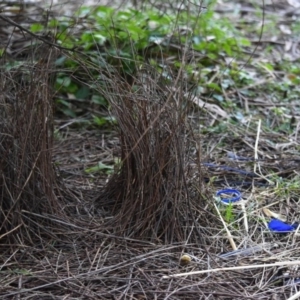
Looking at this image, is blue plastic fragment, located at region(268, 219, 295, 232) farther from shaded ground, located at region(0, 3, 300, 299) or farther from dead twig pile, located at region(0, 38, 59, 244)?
dead twig pile, located at region(0, 38, 59, 244)

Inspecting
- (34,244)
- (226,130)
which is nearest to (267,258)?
(34,244)

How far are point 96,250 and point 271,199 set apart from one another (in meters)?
0.87

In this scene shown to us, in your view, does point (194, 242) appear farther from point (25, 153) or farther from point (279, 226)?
point (25, 153)

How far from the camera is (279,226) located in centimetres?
277

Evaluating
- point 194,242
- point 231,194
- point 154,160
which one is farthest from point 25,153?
point 231,194

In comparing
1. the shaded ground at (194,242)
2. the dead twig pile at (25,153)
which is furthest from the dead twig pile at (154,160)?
the dead twig pile at (25,153)

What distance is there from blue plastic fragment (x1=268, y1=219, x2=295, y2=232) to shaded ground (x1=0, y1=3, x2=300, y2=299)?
0.10 ft

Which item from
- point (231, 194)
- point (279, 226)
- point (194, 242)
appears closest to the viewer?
point (194, 242)

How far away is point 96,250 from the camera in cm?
254

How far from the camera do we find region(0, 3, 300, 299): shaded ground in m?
2.31

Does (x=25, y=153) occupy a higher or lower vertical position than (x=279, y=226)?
higher

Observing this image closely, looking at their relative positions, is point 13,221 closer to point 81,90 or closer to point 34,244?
point 34,244

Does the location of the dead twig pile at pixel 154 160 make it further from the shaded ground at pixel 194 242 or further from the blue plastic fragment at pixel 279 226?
the blue plastic fragment at pixel 279 226

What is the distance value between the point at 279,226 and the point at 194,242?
36 cm
